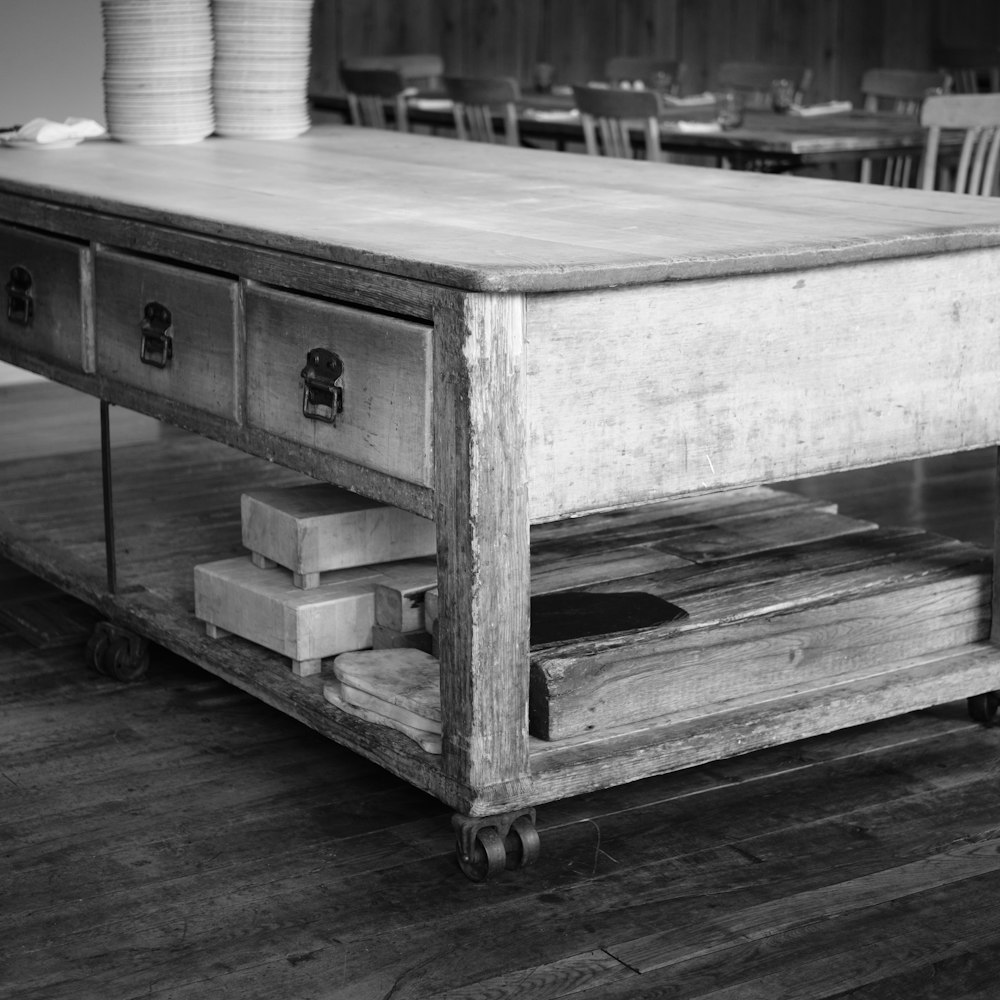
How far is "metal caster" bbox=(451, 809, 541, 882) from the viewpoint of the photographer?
1852 mm

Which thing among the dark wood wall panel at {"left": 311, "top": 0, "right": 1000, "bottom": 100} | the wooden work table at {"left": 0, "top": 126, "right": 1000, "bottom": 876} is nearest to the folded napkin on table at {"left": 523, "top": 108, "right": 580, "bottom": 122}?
the dark wood wall panel at {"left": 311, "top": 0, "right": 1000, "bottom": 100}

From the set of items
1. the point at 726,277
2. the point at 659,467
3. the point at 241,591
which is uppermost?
the point at 726,277

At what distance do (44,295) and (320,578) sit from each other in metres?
0.68

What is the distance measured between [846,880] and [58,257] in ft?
4.80

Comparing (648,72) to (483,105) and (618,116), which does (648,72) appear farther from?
(618,116)

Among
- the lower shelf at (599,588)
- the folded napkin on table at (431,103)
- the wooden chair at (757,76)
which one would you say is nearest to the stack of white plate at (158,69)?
the lower shelf at (599,588)

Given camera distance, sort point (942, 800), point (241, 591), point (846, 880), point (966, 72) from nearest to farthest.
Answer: point (846, 880)
point (942, 800)
point (241, 591)
point (966, 72)

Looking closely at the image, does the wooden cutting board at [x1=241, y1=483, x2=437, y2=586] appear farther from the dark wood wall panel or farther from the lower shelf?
the dark wood wall panel

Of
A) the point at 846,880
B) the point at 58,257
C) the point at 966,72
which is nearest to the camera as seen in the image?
the point at 846,880

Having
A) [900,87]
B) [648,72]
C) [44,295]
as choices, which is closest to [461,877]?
[44,295]

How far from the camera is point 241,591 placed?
7.41 feet

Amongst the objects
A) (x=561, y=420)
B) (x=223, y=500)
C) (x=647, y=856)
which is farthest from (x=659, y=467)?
(x=223, y=500)

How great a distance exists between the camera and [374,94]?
629 centimetres

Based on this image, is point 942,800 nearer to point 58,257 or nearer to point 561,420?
point 561,420
